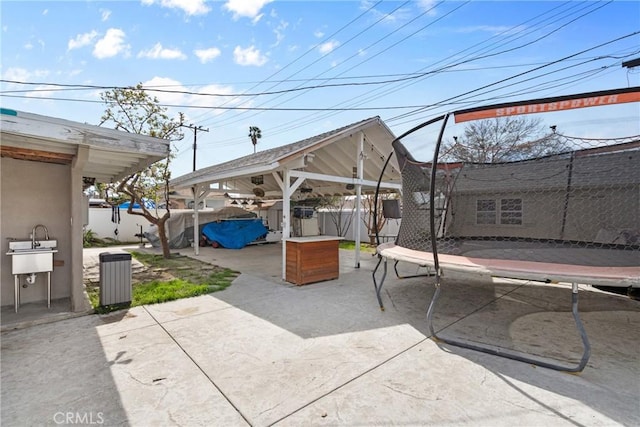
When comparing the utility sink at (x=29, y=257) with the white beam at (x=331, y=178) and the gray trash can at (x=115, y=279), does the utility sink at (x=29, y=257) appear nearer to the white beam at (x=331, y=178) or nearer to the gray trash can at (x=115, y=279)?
the gray trash can at (x=115, y=279)

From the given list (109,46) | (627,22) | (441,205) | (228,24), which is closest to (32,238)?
(109,46)

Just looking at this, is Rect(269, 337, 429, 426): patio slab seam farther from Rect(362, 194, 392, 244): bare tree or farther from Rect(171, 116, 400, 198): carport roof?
Rect(362, 194, 392, 244): bare tree

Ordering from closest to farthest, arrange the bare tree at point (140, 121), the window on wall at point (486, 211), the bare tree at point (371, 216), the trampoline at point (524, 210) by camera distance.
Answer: the trampoline at point (524, 210) < the window on wall at point (486, 211) < the bare tree at point (140, 121) < the bare tree at point (371, 216)

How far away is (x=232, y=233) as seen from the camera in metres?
11.8

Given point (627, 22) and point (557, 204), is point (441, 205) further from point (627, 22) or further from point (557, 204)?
point (627, 22)

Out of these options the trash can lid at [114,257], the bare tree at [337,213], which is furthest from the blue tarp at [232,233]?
the trash can lid at [114,257]

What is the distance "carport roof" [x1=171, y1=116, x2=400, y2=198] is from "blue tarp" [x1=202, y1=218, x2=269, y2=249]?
263cm

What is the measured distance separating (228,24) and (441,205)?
7536mm

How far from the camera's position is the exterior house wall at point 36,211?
161 inches

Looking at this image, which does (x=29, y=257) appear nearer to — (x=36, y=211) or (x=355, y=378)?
(x=36, y=211)

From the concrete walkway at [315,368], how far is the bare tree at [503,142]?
3.00 meters

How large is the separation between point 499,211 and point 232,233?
9.40 m

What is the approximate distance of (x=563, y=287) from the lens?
550 cm

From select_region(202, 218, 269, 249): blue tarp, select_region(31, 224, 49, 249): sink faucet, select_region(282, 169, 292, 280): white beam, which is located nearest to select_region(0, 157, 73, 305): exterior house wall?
select_region(31, 224, 49, 249): sink faucet
